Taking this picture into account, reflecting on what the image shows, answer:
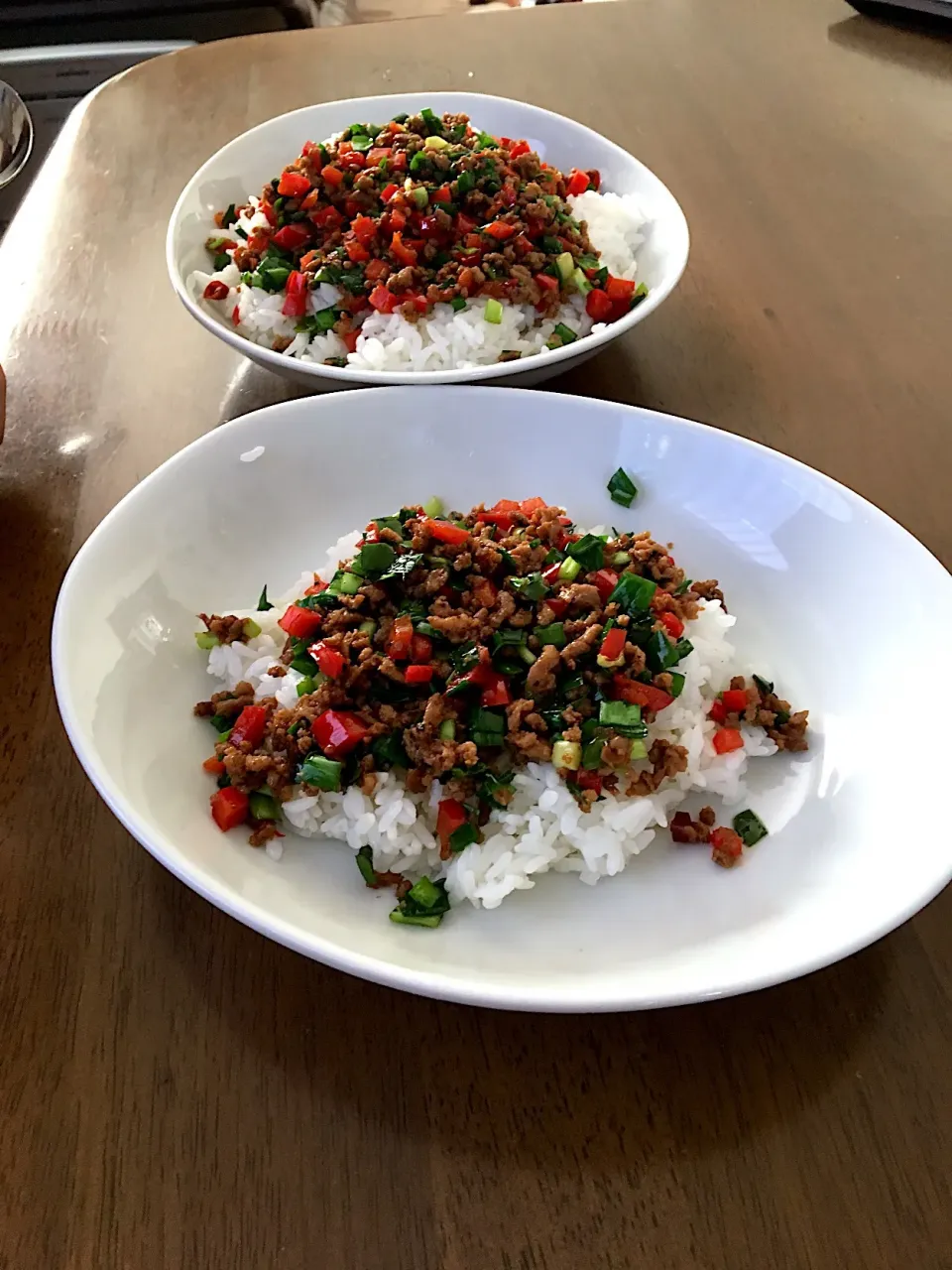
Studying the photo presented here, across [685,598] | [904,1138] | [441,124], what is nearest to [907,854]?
[904,1138]

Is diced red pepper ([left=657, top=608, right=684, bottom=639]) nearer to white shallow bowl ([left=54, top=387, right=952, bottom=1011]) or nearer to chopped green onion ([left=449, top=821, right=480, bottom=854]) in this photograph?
white shallow bowl ([left=54, top=387, right=952, bottom=1011])

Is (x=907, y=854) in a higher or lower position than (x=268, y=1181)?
higher

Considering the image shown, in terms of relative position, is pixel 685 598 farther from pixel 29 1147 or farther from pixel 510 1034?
pixel 29 1147

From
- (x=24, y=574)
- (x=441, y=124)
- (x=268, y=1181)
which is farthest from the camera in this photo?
(x=441, y=124)

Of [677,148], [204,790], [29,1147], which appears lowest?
[29,1147]

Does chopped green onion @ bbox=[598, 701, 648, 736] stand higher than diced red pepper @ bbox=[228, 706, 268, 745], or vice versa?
chopped green onion @ bbox=[598, 701, 648, 736]

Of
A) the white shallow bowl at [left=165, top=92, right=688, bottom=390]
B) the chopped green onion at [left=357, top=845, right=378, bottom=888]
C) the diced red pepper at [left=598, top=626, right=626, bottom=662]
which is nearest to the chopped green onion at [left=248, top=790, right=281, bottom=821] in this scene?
the chopped green onion at [left=357, top=845, right=378, bottom=888]
